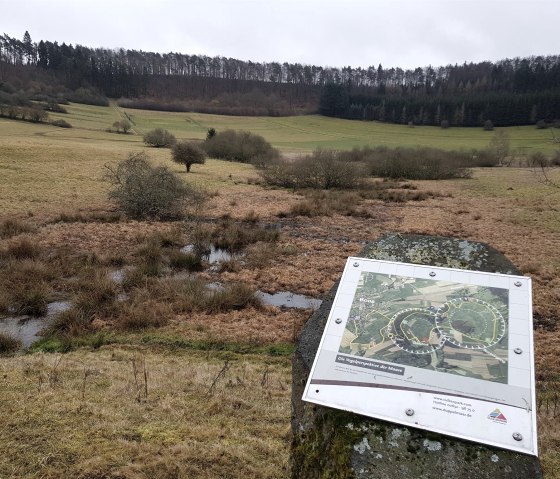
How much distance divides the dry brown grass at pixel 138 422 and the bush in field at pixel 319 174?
1341 inches

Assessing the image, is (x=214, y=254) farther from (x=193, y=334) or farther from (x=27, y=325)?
(x=27, y=325)

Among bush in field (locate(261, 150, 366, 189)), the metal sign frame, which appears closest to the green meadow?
bush in field (locate(261, 150, 366, 189))

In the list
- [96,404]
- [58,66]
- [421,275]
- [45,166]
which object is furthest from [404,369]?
[58,66]

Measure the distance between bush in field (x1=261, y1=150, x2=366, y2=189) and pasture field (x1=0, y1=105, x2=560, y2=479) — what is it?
3.34 m

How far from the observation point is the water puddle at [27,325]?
37.9ft

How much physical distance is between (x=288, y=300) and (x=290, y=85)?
150 metres

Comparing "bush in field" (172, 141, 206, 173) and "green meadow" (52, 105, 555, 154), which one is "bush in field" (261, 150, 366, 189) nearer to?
"bush in field" (172, 141, 206, 173)

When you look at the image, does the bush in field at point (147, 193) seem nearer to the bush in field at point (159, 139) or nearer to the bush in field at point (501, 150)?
the bush in field at point (159, 139)

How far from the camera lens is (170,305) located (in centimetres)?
1341

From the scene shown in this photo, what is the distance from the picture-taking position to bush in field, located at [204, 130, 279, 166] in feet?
202

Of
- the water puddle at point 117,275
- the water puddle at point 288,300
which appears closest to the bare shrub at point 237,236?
the water puddle at point 117,275

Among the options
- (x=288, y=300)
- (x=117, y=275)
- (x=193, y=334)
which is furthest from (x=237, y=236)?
(x=193, y=334)

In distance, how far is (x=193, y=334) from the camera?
38.7 feet

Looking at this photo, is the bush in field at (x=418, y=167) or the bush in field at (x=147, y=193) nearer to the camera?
the bush in field at (x=147, y=193)
